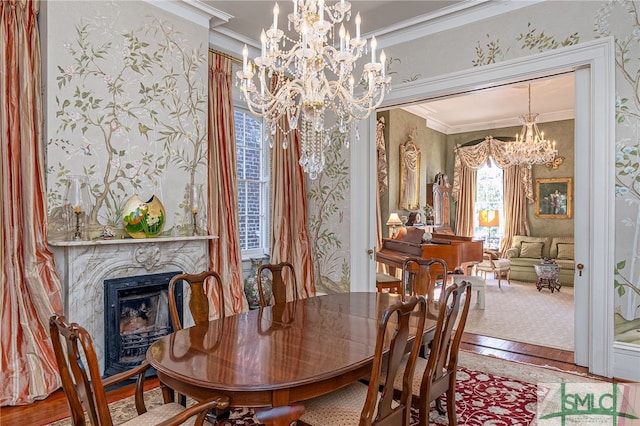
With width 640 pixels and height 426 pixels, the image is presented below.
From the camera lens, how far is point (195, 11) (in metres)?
3.63

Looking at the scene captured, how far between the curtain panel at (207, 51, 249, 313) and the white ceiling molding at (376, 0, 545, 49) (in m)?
1.71

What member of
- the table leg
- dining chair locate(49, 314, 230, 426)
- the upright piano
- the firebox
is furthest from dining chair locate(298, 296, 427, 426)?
the upright piano

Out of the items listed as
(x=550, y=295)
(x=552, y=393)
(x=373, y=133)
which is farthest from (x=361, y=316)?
(x=550, y=295)

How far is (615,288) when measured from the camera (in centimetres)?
301

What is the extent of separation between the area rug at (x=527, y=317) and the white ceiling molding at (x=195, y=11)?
4270 millimetres

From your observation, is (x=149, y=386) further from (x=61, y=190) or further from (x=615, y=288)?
(x=615, y=288)

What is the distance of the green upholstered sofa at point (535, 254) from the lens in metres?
7.73

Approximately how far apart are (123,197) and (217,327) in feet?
5.52

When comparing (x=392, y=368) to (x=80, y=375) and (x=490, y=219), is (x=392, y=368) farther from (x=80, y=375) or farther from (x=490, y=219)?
(x=490, y=219)

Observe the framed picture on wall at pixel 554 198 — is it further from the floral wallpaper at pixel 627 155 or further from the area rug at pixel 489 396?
the area rug at pixel 489 396

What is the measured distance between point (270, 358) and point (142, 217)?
199 centimetres

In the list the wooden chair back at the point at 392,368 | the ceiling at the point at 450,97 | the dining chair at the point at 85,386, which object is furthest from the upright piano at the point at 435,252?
the dining chair at the point at 85,386

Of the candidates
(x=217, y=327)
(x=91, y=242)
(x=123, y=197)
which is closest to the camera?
(x=217, y=327)

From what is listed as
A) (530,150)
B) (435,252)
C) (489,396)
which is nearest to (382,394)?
(489,396)
